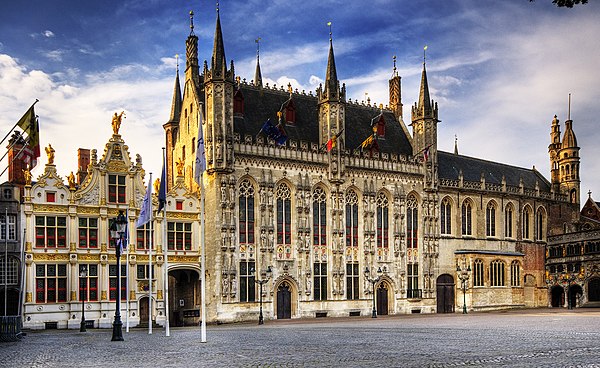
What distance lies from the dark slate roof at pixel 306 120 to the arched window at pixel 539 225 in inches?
715

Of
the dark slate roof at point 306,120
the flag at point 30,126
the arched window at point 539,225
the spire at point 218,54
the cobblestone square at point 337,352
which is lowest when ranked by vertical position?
the cobblestone square at point 337,352

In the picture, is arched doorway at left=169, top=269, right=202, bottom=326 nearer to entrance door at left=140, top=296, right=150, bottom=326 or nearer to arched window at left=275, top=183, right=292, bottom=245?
entrance door at left=140, top=296, right=150, bottom=326

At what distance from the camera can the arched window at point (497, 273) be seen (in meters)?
70.1

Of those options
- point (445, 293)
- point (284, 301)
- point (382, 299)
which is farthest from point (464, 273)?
point (284, 301)

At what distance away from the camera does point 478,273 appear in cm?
6875

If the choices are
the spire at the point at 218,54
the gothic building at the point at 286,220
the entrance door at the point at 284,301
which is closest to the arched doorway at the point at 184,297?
the gothic building at the point at 286,220

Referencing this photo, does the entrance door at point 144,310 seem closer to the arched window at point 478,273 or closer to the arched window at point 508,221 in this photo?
the arched window at point 478,273

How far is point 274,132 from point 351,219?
10770 millimetres

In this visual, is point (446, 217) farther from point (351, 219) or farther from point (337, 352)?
point (337, 352)

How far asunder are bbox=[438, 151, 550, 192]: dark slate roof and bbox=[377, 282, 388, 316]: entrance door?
13.7 meters

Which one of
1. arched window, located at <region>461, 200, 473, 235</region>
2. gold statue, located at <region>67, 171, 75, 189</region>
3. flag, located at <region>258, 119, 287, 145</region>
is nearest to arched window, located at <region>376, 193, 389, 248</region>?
arched window, located at <region>461, 200, 473, 235</region>

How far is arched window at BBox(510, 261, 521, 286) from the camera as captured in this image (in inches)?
2842

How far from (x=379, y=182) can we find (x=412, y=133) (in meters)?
8.26

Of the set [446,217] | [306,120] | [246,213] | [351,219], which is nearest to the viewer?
[246,213]
